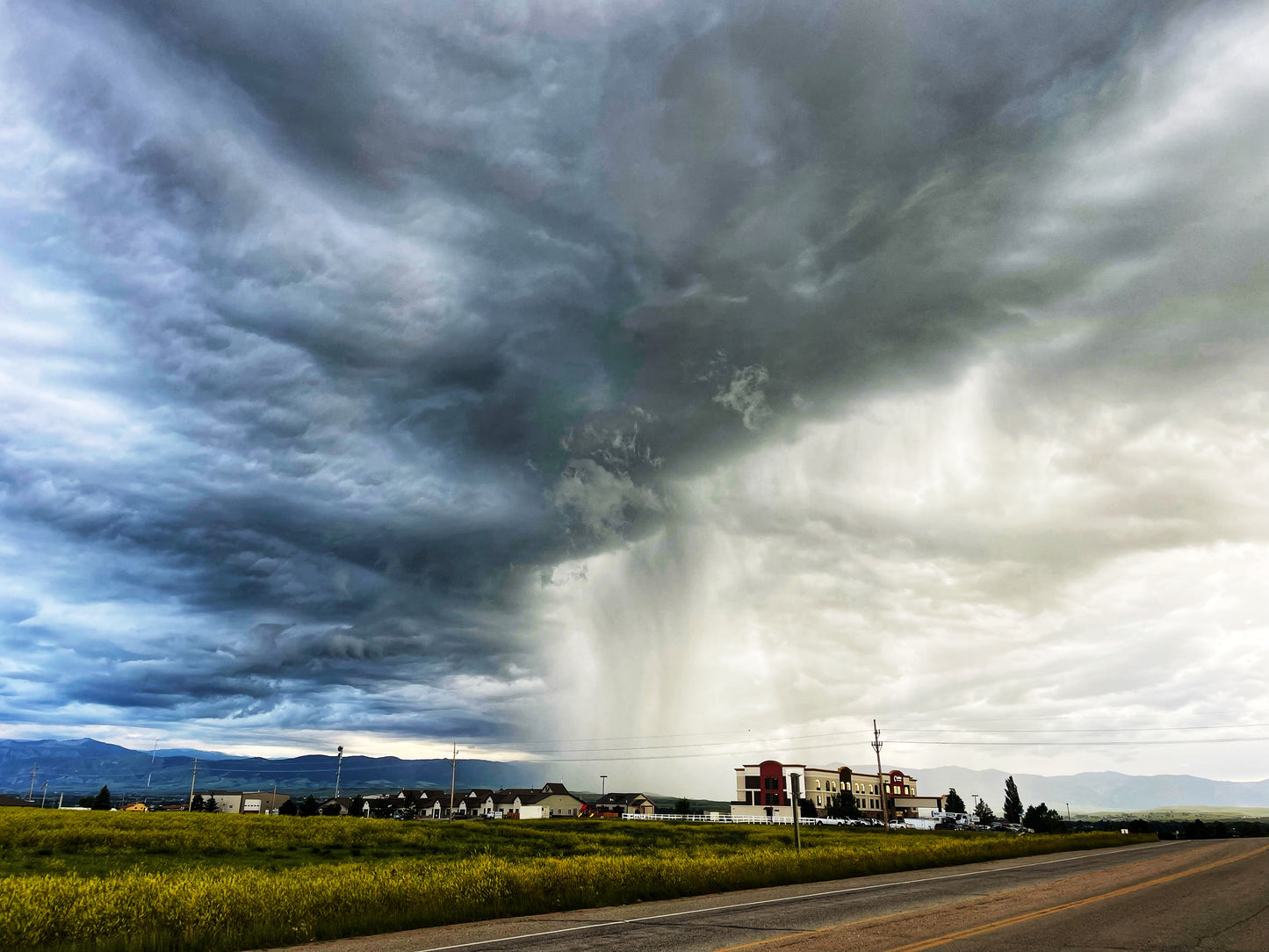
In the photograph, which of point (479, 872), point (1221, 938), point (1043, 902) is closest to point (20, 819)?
point (479, 872)

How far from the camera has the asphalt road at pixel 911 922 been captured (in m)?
15.4

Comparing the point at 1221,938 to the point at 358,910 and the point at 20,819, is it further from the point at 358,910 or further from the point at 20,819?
the point at 20,819

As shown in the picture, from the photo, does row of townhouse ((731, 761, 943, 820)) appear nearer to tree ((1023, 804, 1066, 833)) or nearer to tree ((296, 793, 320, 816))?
tree ((1023, 804, 1066, 833))

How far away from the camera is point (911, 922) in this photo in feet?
59.4

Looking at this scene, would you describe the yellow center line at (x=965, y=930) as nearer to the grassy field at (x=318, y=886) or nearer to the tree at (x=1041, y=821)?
the grassy field at (x=318, y=886)

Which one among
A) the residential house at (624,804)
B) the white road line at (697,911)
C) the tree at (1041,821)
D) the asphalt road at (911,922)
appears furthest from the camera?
the residential house at (624,804)

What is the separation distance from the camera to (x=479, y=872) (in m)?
25.0

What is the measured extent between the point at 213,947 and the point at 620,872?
47.1ft

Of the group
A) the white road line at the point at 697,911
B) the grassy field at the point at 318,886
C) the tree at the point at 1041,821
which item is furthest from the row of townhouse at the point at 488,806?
the white road line at the point at 697,911

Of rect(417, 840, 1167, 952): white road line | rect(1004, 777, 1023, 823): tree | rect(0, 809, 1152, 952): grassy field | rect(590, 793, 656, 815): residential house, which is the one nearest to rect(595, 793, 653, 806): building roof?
rect(590, 793, 656, 815): residential house

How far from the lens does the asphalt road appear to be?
50.5 ft

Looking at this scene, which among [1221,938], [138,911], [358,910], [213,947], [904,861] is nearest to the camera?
[1221,938]

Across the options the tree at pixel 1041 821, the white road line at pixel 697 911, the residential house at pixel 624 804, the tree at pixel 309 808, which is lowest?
the tree at pixel 1041 821

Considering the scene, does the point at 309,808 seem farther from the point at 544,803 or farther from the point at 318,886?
the point at 318,886
